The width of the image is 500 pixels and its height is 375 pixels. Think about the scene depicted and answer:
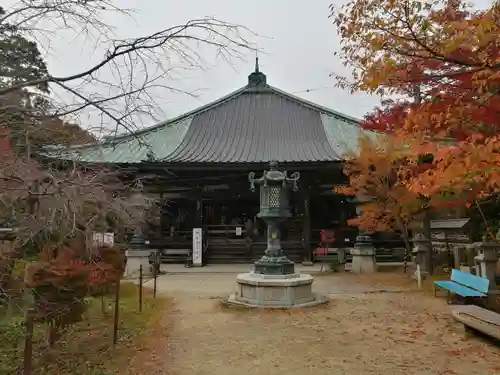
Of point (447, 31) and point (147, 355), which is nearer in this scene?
point (447, 31)

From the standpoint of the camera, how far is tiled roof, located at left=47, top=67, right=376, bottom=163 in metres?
16.6

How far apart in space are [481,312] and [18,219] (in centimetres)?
609

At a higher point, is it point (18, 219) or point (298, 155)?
point (298, 155)

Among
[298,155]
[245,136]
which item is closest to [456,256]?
[298,155]

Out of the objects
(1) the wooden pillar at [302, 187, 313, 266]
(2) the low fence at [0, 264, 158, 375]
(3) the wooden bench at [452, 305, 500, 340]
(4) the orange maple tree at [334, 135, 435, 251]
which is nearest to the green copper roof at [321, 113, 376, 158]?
(1) the wooden pillar at [302, 187, 313, 266]

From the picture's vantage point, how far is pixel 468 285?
26.2 feet

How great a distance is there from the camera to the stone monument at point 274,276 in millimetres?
8289

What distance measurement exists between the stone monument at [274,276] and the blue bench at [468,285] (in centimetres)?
253

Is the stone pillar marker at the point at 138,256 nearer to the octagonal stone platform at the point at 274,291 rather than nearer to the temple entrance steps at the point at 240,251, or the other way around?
the temple entrance steps at the point at 240,251

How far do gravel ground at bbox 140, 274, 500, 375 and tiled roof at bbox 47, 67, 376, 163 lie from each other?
761 centimetres

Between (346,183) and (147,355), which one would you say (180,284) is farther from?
(346,183)

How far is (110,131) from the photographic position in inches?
131

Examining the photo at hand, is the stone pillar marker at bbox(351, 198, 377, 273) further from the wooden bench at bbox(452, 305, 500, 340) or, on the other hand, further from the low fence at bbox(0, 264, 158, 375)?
the low fence at bbox(0, 264, 158, 375)

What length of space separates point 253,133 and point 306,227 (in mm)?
5302
